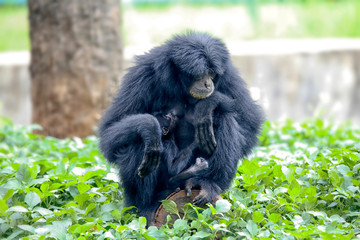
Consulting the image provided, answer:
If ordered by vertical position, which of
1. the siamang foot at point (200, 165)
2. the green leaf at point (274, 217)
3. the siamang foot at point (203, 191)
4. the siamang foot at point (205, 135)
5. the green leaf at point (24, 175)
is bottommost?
the green leaf at point (274, 217)

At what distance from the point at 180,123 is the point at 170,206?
0.99 m

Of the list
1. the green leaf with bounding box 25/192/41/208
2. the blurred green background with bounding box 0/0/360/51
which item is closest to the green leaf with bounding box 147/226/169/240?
the green leaf with bounding box 25/192/41/208

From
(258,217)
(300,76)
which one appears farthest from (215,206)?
(300,76)

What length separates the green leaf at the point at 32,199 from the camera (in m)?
4.89

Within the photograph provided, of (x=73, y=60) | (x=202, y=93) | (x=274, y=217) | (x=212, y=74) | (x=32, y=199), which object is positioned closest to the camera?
(x=274, y=217)

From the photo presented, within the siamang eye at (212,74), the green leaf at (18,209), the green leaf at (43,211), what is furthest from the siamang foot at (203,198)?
the green leaf at (18,209)

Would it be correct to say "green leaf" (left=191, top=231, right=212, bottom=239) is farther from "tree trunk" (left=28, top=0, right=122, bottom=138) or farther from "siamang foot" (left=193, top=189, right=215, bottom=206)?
"tree trunk" (left=28, top=0, right=122, bottom=138)

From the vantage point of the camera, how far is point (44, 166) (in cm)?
607

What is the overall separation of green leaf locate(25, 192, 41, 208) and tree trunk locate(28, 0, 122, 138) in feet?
17.9

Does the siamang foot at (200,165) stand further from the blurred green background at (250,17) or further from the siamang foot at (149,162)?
the blurred green background at (250,17)

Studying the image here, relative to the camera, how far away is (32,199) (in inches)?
193

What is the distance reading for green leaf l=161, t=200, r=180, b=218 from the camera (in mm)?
4922

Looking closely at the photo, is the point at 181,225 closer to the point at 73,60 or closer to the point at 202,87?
the point at 202,87

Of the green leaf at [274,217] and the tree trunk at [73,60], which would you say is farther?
the tree trunk at [73,60]
